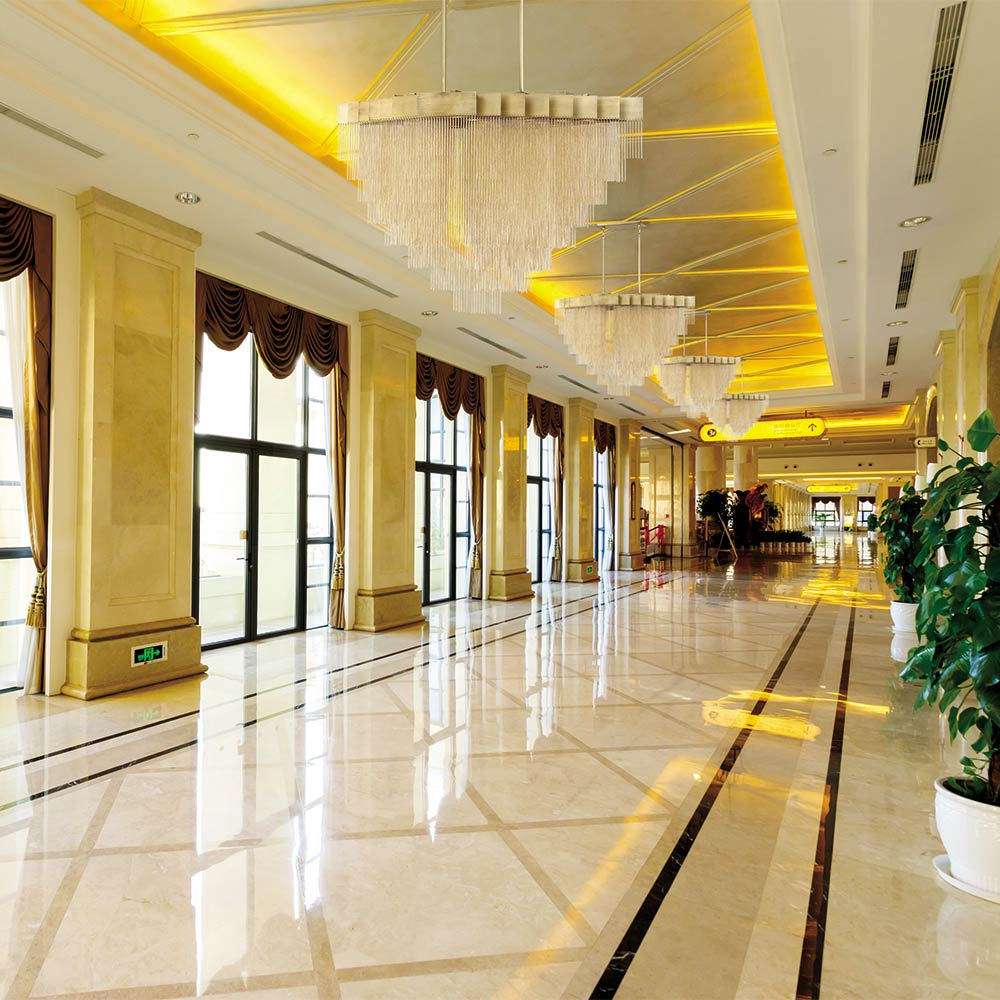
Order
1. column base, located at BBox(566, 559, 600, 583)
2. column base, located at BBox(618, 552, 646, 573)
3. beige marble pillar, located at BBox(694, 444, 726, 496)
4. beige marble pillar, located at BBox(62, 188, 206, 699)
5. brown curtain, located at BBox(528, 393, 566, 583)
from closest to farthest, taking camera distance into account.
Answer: beige marble pillar, located at BBox(62, 188, 206, 699) → brown curtain, located at BBox(528, 393, 566, 583) → column base, located at BBox(566, 559, 600, 583) → column base, located at BBox(618, 552, 646, 573) → beige marble pillar, located at BBox(694, 444, 726, 496)

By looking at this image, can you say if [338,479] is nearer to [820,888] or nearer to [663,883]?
[663,883]

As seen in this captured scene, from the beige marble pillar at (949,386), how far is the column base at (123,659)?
870 centimetres

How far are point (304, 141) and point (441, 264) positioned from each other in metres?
2.35

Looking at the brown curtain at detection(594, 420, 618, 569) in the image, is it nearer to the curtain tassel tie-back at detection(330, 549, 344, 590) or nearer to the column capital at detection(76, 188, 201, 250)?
the curtain tassel tie-back at detection(330, 549, 344, 590)

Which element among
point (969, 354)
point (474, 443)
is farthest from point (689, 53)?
point (474, 443)

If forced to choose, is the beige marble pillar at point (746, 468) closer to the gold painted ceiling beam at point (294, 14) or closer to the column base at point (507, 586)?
the column base at point (507, 586)

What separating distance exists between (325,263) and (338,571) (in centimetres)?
330

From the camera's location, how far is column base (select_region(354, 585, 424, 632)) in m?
8.16

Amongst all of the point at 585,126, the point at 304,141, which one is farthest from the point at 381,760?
the point at 304,141

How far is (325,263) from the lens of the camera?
6.85 metres

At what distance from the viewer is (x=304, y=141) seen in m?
5.59

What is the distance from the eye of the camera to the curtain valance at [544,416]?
12.8 meters

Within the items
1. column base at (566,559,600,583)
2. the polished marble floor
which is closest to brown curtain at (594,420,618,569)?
column base at (566,559,600,583)

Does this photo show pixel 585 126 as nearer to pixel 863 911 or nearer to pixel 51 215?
pixel 863 911
